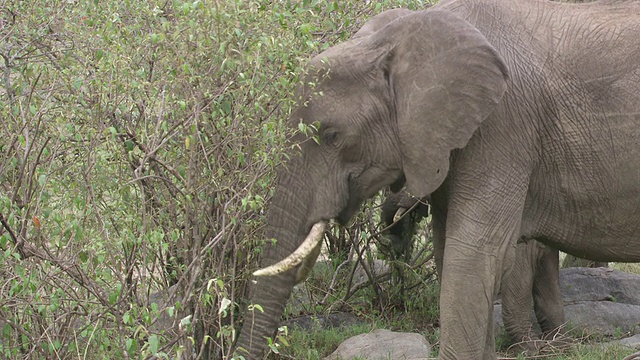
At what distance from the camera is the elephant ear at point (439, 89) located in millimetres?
5762

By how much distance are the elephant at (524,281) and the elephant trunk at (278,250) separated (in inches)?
66.7

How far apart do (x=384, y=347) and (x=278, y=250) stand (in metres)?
1.43

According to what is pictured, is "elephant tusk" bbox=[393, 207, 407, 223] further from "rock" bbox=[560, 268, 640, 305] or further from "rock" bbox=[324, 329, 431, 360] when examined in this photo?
"rock" bbox=[560, 268, 640, 305]

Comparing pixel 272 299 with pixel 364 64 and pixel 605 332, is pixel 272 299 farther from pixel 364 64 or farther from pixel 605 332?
pixel 605 332

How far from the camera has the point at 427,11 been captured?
19.5 feet

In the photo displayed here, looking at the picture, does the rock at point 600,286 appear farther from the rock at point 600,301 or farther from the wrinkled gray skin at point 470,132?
the wrinkled gray skin at point 470,132

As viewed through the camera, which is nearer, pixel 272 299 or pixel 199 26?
pixel 199 26

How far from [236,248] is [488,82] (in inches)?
57.8

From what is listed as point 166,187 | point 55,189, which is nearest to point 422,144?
point 166,187

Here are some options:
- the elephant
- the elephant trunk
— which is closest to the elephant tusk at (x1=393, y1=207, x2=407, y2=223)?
the elephant

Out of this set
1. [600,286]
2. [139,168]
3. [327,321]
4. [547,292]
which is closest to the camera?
[139,168]

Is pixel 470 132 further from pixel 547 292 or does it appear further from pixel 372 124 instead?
pixel 547 292

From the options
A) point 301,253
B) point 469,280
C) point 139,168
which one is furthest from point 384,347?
point 139,168

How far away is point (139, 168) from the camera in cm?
520
